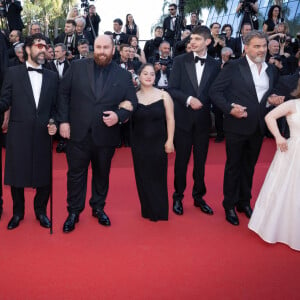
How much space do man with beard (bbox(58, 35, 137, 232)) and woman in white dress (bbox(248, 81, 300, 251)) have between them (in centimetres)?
137

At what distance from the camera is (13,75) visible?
3.40 metres

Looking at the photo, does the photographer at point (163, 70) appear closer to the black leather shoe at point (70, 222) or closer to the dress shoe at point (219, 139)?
the dress shoe at point (219, 139)

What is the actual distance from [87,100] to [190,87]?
113 cm

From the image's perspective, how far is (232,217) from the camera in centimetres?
386

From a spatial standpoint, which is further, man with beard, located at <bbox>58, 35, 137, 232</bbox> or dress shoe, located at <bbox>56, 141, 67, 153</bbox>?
dress shoe, located at <bbox>56, 141, 67, 153</bbox>

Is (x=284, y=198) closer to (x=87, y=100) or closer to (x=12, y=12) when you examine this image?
(x=87, y=100)

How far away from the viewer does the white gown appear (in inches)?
129

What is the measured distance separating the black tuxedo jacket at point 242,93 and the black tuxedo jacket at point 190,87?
21 cm

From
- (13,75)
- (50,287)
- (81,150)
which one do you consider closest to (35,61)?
(13,75)

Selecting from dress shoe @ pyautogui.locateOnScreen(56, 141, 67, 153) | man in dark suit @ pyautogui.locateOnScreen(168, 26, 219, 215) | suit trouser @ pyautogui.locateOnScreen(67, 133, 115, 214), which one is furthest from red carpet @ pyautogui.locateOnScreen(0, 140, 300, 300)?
dress shoe @ pyautogui.locateOnScreen(56, 141, 67, 153)

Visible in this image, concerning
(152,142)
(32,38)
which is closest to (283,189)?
(152,142)

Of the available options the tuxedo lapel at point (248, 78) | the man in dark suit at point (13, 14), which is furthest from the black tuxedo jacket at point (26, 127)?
the man in dark suit at point (13, 14)

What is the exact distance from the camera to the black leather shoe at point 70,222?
3.57 m

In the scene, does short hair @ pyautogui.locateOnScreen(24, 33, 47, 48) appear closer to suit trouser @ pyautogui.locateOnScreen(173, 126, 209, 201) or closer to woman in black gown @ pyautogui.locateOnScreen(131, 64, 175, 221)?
woman in black gown @ pyautogui.locateOnScreen(131, 64, 175, 221)
